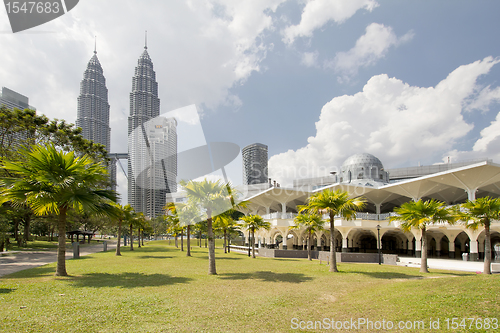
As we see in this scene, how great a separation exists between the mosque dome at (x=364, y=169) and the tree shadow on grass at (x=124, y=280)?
41.9m

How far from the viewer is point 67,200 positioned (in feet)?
38.9

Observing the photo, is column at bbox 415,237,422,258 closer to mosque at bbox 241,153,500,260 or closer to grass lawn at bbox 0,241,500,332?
mosque at bbox 241,153,500,260

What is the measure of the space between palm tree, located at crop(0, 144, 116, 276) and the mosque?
2277 centimetres

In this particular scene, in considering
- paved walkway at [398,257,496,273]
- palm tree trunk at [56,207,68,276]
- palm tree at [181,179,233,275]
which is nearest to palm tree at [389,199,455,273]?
paved walkway at [398,257,496,273]

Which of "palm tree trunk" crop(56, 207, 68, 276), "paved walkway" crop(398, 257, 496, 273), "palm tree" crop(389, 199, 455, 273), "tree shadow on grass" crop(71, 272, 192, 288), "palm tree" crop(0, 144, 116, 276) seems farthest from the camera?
"paved walkway" crop(398, 257, 496, 273)

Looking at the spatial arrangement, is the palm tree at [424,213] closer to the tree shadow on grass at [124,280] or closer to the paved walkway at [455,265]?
the paved walkway at [455,265]

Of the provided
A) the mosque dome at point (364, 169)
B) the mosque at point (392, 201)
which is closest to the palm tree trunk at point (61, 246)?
the mosque at point (392, 201)

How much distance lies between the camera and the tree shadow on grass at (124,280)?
1098 cm

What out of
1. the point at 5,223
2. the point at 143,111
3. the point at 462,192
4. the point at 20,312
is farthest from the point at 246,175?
the point at 20,312

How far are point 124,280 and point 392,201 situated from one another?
4592 cm

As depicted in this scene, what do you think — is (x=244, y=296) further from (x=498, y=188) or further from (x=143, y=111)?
(x=143, y=111)

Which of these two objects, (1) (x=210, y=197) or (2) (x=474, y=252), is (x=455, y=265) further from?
(1) (x=210, y=197)

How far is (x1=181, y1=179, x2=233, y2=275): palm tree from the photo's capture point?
1448cm

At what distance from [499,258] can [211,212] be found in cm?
2873
